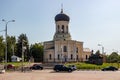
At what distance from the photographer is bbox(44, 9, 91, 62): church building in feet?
333

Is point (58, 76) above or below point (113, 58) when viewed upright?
below

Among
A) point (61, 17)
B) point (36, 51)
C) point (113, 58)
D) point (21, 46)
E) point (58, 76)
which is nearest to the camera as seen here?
point (58, 76)

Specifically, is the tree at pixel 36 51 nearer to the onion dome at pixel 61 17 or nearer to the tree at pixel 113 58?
the tree at pixel 113 58

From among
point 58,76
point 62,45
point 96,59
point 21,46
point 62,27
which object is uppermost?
point 62,27

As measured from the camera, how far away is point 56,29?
103562 mm

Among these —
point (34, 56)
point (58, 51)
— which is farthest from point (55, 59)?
point (34, 56)

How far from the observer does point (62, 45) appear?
102125 mm

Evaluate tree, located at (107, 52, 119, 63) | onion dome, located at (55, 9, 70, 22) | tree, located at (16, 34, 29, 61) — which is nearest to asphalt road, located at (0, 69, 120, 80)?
onion dome, located at (55, 9, 70, 22)

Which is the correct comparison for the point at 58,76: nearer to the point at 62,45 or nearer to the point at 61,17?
the point at 62,45

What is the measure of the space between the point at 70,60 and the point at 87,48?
1857cm

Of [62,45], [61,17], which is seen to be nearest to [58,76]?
[62,45]

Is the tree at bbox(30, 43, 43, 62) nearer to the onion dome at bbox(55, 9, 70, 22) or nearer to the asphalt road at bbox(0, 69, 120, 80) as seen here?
the onion dome at bbox(55, 9, 70, 22)

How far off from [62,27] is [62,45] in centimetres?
617

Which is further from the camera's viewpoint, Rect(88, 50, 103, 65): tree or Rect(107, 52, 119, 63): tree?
Rect(107, 52, 119, 63): tree
